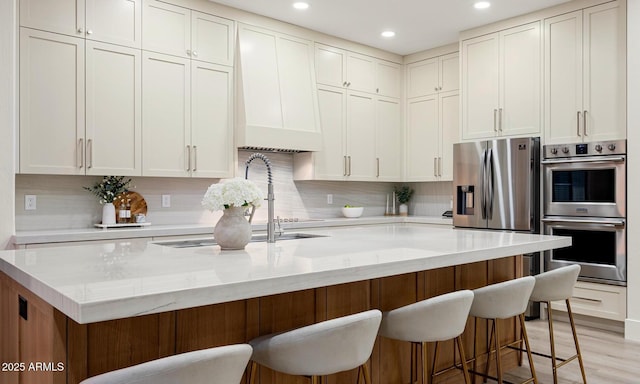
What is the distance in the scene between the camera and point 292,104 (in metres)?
4.77

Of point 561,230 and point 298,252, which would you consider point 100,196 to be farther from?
point 561,230

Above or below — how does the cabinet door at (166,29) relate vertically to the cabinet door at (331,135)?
above

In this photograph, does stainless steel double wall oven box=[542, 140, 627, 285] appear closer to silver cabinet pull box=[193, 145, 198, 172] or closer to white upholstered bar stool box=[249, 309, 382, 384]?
silver cabinet pull box=[193, 145, 198, 172]

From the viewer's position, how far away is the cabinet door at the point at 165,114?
3953mm

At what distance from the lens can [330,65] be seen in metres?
5.21

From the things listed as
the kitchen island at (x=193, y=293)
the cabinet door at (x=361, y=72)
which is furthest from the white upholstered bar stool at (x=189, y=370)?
the cabinet door at (x=361, y=72)

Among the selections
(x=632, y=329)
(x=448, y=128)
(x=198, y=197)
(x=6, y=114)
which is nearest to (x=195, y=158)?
(x=198, y=197)

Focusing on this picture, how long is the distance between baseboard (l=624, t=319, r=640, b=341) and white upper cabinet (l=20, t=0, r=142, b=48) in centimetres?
434

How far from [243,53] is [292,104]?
25.6 inches

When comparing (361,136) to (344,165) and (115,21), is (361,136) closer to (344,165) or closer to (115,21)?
(344,165)

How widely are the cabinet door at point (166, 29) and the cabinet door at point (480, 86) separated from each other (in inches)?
107

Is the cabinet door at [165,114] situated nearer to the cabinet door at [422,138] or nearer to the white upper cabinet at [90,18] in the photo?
the white upper cabinet at [90,18]

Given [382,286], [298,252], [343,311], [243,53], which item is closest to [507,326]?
[382,286]

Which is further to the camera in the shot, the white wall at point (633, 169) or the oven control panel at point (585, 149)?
the oven control panel at point (585, 149)
